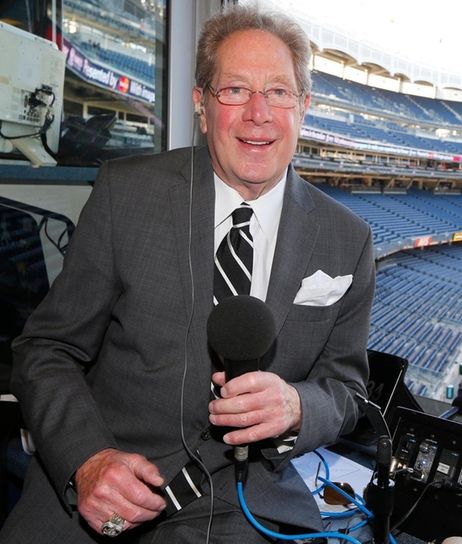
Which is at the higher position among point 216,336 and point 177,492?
point 216,336

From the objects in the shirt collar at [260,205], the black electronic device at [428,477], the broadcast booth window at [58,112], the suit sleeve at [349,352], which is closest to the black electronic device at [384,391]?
the black electronic device at [428,477]

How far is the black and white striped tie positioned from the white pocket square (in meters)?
0.12

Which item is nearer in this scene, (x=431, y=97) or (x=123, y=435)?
(x=123, y=435)

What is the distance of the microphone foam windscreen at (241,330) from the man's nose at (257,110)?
0.42 meters

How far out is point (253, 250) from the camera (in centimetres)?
108

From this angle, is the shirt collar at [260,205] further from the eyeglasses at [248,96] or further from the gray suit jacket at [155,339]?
the eyeglasses at [248,96]

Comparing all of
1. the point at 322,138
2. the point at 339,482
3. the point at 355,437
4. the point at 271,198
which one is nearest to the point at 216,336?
the point at 271,198

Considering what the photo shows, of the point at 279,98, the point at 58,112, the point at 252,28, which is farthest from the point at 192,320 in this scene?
the point at 58,112

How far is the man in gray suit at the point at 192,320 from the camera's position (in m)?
0.99

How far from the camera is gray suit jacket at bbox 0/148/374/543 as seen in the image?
3.25ft

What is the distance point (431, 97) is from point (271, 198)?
136 centimetres

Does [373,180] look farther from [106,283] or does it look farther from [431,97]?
[106,283]

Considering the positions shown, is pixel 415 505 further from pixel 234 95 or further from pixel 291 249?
pixel 234 95

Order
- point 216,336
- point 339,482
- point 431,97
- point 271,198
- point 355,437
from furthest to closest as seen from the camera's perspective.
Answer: point 431,97, point 355,437, point 339,482, point 271,198, point 216,336
